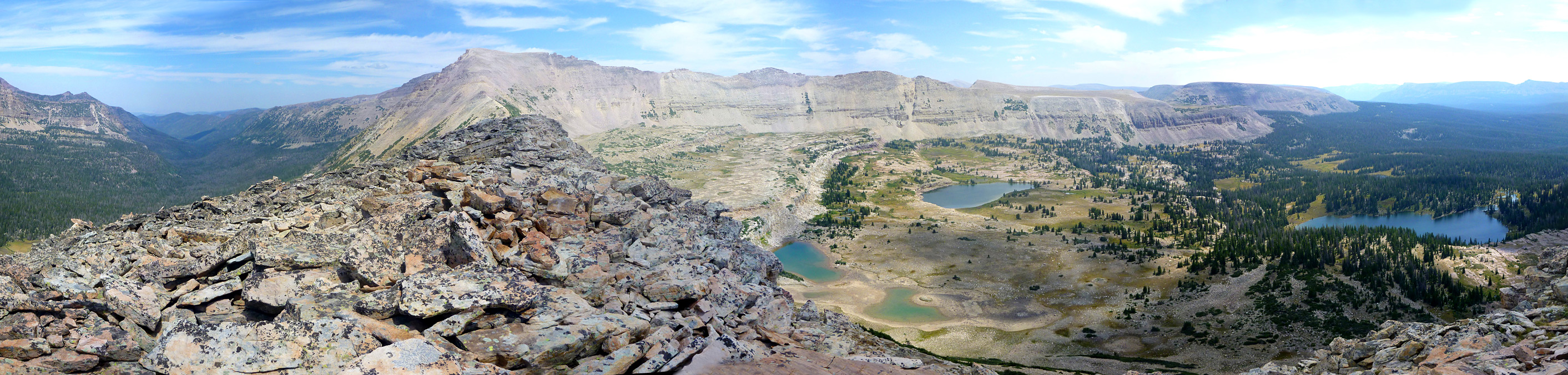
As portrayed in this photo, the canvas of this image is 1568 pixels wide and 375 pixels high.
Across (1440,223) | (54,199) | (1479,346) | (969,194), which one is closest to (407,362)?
(1479,346)

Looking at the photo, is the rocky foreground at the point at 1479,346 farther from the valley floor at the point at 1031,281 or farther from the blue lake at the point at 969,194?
the blue lake at the point at 969,194

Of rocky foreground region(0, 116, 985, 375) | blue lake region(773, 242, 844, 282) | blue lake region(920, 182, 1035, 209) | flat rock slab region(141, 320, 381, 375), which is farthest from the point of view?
blue lake region(920, 182, 1035, 209)

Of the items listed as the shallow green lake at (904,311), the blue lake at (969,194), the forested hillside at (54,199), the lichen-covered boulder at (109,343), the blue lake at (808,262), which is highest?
the lichen-covered boulder at (109,343)

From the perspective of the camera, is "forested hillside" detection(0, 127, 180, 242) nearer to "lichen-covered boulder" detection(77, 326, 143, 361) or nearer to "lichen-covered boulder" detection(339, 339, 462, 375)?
"lichen-covered boulder" detection(77, 326, 143, 361)

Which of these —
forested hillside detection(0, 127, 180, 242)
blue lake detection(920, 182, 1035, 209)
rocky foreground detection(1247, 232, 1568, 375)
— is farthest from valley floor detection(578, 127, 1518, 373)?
forested hillside detection(0, 127, 180, 242)

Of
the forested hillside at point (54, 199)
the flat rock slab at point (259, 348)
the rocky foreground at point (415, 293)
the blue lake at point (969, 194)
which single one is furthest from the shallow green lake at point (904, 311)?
the forested hillside at point (54, 199)

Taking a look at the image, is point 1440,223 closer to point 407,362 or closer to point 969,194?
point 969,194
